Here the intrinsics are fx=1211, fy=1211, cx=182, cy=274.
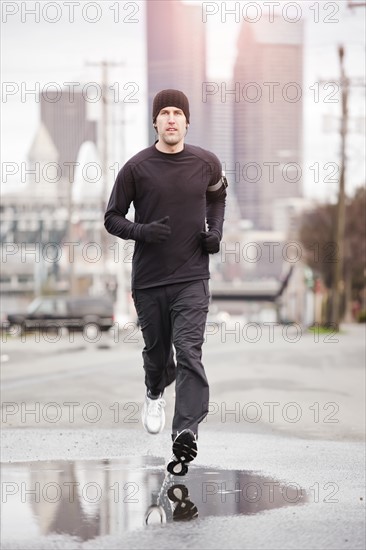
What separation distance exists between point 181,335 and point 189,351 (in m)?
0.10

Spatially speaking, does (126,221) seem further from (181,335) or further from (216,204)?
(181,335)

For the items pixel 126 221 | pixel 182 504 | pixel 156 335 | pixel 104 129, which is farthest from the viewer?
pixel 104 129

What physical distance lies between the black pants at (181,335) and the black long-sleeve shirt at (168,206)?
8cm

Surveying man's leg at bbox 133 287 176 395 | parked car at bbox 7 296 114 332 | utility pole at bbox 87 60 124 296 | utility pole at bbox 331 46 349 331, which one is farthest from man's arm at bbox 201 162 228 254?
utility pole at bbox 87 60 124 296

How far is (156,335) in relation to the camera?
6.51 m

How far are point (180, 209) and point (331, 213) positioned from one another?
6567 centimetres

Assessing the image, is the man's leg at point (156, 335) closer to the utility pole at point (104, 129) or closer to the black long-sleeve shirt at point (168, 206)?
the black long-sleeve shirt at point (168, 206)

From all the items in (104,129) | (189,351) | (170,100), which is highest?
(104,129)

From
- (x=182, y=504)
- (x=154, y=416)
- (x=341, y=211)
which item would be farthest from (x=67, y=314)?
(x=182, y=504)

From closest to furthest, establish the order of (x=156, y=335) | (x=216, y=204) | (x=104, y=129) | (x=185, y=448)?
(x=185, y=448) < (x=156, y=335) < (x=216, y=204) < (x=104, y=129)

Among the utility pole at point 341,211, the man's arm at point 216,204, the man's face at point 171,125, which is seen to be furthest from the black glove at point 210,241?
the utility pole at point 341,211

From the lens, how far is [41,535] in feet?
15.4

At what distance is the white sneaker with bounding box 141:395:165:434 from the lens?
6793 mm

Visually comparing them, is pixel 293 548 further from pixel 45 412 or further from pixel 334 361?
pixel 334 361
